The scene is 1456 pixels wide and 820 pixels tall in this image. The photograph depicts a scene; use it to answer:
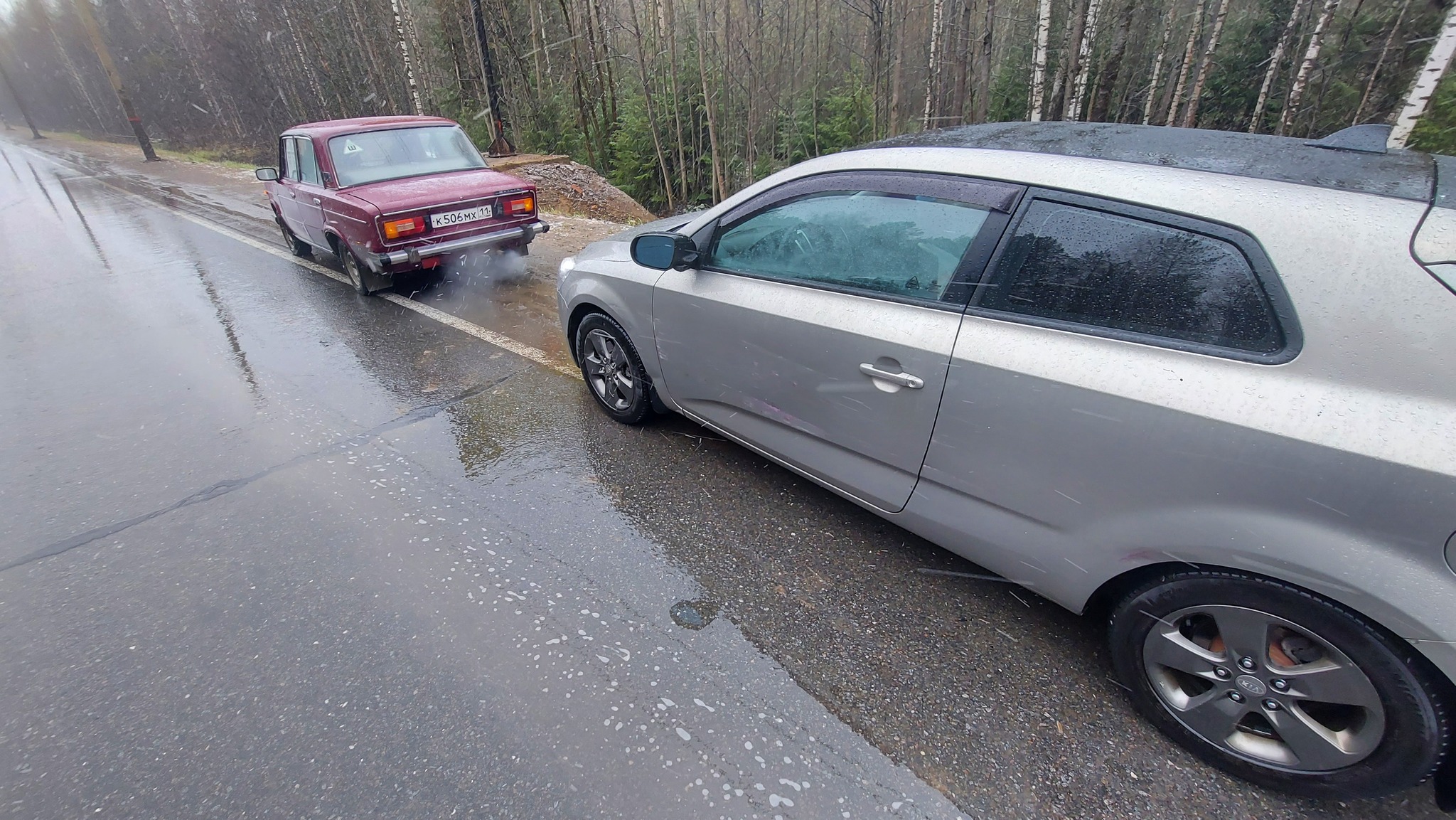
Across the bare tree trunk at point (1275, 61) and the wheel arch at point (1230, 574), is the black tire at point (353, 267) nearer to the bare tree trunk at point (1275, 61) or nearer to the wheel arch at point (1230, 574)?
the wheel arch at point (1230, 574)

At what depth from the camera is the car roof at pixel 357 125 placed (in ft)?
21.2

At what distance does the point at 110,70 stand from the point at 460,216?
2392cm

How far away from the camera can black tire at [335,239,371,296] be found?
621 centimetres

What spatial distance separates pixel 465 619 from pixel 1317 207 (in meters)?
2.99

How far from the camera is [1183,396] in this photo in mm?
1643

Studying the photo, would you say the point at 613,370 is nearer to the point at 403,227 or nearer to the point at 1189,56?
the point at 403,227

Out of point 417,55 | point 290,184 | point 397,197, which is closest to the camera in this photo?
point 397,197

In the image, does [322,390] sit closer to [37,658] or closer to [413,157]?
[37,658]

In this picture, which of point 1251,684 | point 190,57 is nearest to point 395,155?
point 1251,684

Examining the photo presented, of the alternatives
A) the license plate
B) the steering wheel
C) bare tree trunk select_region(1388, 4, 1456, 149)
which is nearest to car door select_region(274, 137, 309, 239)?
the license plate

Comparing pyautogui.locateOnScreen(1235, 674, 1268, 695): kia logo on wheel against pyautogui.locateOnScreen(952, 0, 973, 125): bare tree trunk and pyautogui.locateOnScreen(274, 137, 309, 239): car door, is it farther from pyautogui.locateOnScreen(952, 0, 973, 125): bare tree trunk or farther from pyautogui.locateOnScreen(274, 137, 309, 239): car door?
pyautogui.locateOnScreen(952, 0, 973, 125): bare tree trunk

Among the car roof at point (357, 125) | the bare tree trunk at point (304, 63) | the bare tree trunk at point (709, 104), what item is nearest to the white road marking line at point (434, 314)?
the car roof at point (357, 125)

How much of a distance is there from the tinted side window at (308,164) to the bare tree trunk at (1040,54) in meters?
9.55

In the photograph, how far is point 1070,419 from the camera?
1.83 metres
